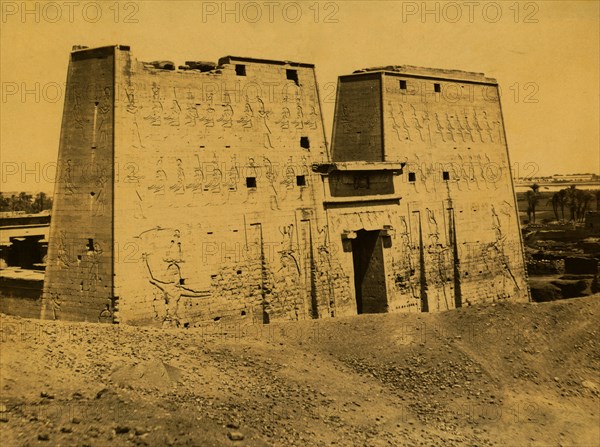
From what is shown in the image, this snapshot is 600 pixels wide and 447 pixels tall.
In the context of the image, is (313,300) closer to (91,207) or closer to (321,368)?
(321,368)

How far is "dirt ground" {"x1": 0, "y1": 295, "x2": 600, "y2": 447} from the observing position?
8180 millimetres

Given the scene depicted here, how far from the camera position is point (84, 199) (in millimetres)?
13602

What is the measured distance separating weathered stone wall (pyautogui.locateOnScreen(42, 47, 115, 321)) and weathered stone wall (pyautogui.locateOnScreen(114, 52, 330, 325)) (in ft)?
1.02

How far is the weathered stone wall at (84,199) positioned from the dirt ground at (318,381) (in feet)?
5.48

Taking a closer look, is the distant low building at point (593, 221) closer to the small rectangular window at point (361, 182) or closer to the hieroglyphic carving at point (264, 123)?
the small rectangular window at point (361, 182)

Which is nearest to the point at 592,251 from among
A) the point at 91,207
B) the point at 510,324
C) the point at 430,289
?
the point at 430,289

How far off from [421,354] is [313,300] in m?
4.15

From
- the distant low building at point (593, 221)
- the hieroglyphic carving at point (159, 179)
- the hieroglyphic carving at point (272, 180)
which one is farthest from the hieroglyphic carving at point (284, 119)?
the distant low building at point (593, 221)

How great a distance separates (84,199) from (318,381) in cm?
674

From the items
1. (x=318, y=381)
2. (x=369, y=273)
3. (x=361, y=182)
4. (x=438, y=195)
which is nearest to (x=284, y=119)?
(x=361, y=182)

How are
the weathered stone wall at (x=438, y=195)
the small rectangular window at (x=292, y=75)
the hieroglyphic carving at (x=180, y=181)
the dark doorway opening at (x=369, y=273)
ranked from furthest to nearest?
the weathered stone wall at (x=438, y=195) < the dark doorway opening at (x=369, y=273) < the small rectangular window at (x=292, y=75) < the hieroglyphic carving at (x=180, y=181)

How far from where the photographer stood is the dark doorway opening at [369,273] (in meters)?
17.7

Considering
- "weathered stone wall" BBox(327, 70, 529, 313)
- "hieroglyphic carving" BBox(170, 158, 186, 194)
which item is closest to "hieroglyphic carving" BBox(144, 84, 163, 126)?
"hieroglyphic carving" BBox(170, 158, 186, 194)

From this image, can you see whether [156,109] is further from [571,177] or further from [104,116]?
[571,177]
